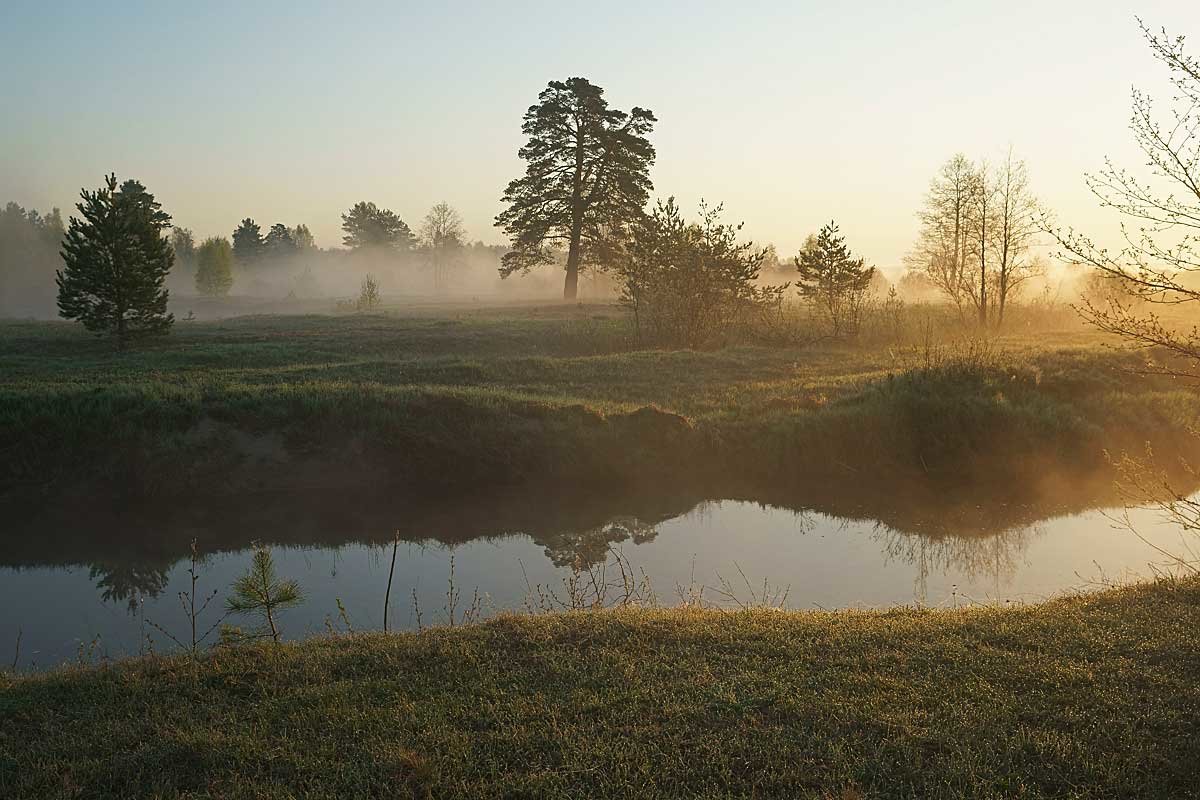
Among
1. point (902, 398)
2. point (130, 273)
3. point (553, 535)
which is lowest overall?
point (553, 535)

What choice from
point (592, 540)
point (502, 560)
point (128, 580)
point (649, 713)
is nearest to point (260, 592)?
point (649, 713)

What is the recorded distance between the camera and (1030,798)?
379cm

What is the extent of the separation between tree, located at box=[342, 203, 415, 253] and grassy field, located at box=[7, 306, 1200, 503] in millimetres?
77323

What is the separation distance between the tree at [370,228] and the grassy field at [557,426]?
254ft

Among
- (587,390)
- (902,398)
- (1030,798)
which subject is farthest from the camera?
(587,390)

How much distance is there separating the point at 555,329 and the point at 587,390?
1130cm

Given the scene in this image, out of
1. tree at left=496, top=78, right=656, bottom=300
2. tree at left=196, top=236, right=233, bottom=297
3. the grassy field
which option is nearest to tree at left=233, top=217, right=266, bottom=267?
tree at left=196, top=236, right=233, bottom=297

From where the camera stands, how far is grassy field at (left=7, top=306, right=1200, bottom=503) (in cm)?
1404

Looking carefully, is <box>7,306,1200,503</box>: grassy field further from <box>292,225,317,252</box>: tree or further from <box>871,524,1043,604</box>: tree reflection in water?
<box>292,225,317,252</box>: tree

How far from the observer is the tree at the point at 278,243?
323ft

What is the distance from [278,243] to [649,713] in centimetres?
10628

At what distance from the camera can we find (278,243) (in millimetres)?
100188

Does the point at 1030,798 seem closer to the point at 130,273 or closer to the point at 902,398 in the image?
the point at 902,398

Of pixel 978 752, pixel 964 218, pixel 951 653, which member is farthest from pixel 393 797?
pixel 964 218
